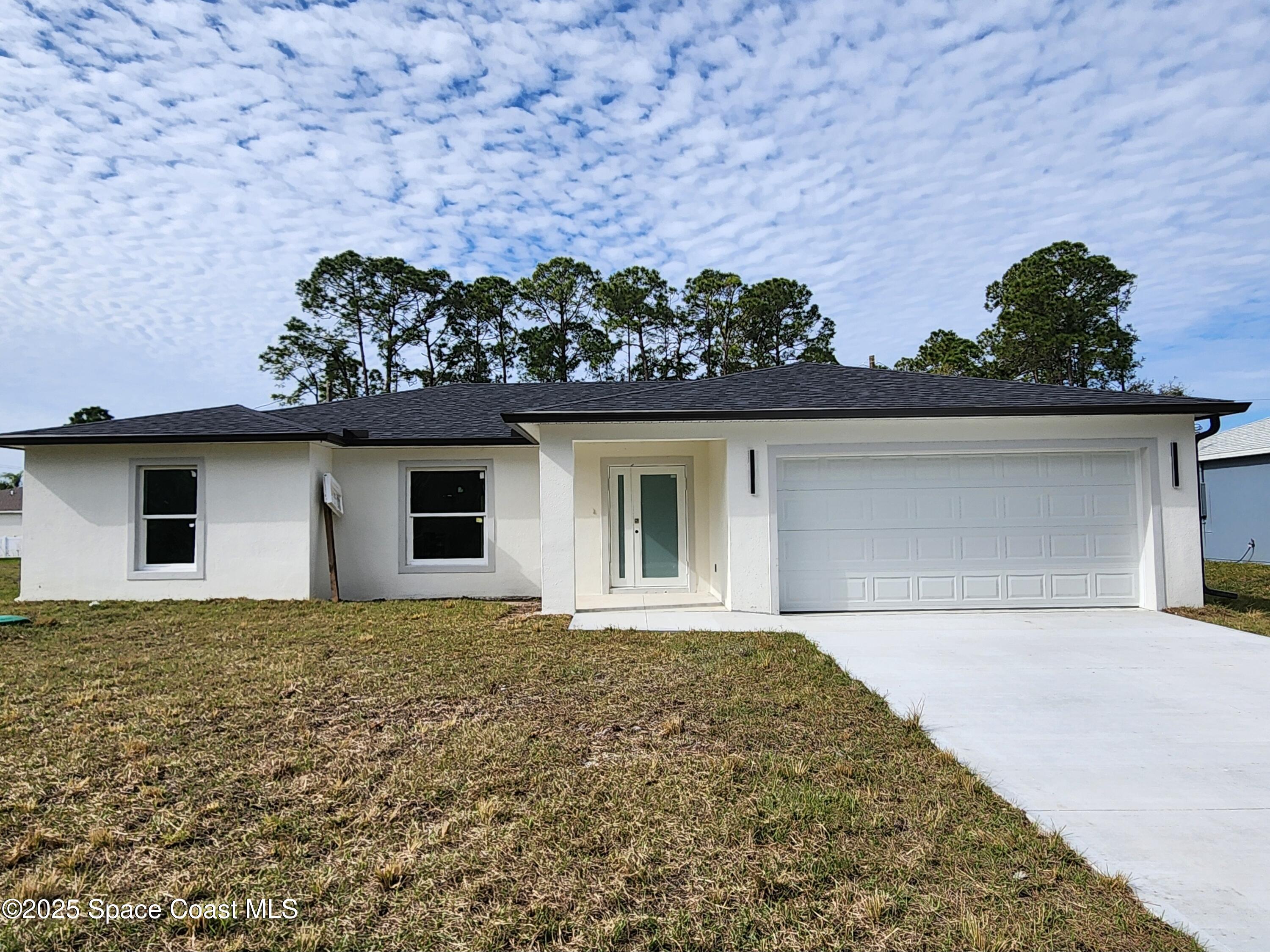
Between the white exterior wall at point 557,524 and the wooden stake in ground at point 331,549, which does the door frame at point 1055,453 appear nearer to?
the white exterior wall at point 557,524

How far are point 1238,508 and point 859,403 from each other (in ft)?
54.1

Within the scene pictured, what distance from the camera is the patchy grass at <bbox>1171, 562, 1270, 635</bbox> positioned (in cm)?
870

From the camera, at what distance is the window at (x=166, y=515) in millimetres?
11312

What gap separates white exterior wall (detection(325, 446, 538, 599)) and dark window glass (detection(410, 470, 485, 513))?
0.68 feet

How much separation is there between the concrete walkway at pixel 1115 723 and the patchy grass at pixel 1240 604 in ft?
1.58

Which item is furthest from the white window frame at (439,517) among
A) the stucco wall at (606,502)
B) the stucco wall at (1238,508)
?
the stucco wall at (1238,508)

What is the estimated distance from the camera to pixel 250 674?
6266mm

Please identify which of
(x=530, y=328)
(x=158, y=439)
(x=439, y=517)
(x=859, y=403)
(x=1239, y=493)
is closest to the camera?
(x=859, y=403)

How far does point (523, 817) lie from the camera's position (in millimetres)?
3467

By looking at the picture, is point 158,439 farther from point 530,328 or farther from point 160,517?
point 530,328

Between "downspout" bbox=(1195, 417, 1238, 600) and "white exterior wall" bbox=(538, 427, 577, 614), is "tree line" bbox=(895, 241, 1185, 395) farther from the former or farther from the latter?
"white exterior wall" bbox=(538, 427, 577, 614)

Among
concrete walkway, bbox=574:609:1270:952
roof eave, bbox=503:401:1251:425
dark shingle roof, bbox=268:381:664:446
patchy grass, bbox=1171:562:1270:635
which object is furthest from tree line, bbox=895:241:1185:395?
concrete walkway, bbox=574:609:1270:952

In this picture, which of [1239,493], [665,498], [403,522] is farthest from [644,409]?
[1239,493]

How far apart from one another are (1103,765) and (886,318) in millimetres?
25595
